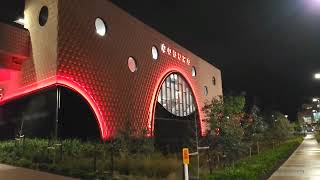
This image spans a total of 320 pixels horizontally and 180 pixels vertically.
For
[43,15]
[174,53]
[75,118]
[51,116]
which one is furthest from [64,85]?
[174,53]

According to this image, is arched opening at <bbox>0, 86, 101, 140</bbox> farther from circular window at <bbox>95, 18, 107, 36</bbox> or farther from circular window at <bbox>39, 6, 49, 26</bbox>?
circular window at <bbox>95, 18, 107, 36</bbox>

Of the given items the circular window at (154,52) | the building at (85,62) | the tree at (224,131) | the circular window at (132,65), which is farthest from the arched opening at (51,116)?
the circular window at (154,52)

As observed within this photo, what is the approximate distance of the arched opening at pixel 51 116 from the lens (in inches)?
925

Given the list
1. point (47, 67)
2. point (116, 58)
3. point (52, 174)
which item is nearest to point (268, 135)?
point (116, 58)

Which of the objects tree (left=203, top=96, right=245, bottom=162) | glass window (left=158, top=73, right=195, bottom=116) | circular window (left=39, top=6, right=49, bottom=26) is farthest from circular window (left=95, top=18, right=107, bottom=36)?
tree (left=203, top=96, right=245, bottom=162)

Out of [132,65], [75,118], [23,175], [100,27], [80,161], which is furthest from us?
[132,65]

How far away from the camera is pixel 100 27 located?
28859 millimetres

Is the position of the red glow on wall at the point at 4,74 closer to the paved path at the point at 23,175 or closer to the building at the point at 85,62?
the building at the point at 85,62

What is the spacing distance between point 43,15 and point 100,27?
460 centimetres

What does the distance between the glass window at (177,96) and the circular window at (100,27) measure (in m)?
11.5

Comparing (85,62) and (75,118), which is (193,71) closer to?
(85,62)

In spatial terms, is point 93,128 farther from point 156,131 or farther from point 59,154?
point 156,131

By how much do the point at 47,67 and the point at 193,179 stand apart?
1531cm

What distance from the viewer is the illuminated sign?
131 feet
